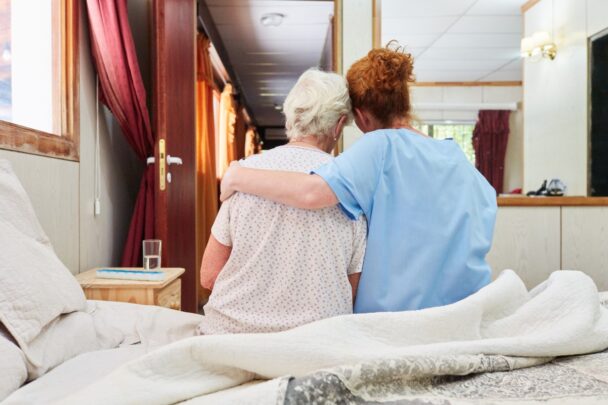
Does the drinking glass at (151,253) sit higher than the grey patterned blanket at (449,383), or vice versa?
the drinking glass at (151,253)

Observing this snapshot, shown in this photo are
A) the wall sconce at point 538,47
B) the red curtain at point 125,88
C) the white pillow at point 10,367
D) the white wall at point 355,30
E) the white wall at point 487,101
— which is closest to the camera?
the white pillow at point 10,367

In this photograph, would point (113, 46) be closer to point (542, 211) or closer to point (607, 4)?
point (542, 211)

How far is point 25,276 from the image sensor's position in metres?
1.22

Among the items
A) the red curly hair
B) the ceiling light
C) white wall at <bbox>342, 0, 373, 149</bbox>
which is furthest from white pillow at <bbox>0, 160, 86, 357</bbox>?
the ceiling light

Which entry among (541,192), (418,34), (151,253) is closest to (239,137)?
(418,34)

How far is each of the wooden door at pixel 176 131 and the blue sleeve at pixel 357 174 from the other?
1487 millimetres

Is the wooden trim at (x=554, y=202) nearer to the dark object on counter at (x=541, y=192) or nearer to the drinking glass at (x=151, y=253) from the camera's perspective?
the dark object on counter at (x=541, y=192)

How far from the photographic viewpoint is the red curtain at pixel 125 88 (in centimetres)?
243

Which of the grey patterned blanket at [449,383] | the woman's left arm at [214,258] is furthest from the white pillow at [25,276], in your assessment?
the grey patterned blanket at [449,383]

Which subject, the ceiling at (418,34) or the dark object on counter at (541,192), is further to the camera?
the ceiling at (418,34)

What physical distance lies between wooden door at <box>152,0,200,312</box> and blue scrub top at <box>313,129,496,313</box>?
150 centimetres

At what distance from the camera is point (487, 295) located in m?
1.13

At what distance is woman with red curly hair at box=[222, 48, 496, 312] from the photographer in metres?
1.26

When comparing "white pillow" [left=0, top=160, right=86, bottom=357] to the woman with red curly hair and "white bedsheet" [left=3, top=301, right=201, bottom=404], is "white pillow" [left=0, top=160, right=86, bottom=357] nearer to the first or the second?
"white bedsheet" [left=3, top=301, right=201, bottom=404]
